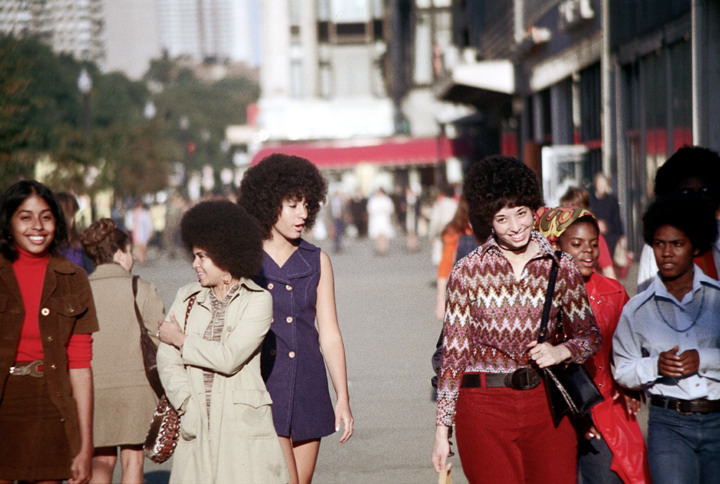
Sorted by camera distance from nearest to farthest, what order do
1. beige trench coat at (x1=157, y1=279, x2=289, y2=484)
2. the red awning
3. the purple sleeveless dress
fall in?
beige trench coat at (x1=157, y1=279, x2=289, y2=484)
the purple sleeveless dress
the red awning

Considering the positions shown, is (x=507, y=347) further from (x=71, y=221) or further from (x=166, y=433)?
(x=71, y=221)

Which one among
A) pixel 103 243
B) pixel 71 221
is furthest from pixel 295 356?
pixel 71 221

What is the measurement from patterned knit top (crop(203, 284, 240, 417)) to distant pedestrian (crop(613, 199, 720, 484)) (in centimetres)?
155

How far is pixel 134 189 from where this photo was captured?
41.4 meters

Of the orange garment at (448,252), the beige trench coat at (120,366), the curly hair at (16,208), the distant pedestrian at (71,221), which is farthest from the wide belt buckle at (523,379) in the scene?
the orange garment at (448,252)

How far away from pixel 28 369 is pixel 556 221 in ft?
8.14

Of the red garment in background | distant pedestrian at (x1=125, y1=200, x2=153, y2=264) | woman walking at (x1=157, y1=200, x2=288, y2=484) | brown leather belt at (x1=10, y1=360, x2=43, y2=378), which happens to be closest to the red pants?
the red garment in background

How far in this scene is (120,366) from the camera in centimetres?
594

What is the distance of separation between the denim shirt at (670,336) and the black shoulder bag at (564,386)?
28 cm

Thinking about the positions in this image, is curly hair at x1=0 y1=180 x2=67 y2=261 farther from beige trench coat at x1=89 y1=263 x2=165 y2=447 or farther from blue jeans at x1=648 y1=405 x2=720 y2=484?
blue jeans at x1=648 y1=405 x2=720 y2=484

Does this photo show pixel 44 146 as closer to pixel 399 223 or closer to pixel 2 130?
pixel 399 223

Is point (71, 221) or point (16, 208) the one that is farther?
point (71, 221)

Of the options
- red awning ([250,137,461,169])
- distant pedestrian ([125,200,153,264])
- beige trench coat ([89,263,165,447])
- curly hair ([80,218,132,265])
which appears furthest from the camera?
red awning ([250,137,461,169])

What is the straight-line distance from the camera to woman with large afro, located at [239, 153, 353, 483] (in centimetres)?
485
